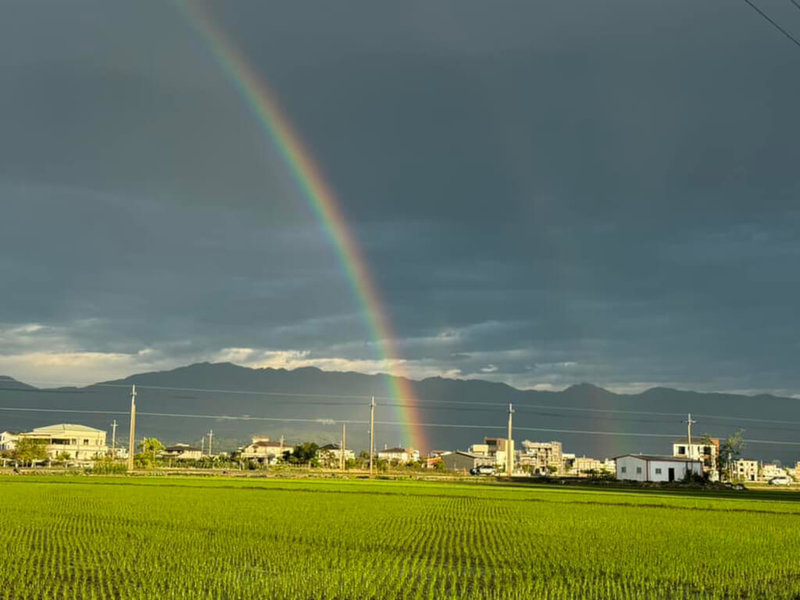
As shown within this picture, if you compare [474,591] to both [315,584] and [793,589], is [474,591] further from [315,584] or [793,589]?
[793,589]

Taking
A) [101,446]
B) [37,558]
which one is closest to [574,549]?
[37,558]

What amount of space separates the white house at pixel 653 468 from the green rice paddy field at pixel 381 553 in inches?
2699

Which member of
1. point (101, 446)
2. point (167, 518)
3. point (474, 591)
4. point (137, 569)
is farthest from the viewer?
point (101, 446)

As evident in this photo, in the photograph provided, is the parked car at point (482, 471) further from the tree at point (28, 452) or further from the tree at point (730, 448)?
the tree at point (28, 452)

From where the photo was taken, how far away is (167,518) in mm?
30281

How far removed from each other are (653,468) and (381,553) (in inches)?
3483

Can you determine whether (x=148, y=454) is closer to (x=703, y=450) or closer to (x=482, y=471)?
(x=482, y=471)

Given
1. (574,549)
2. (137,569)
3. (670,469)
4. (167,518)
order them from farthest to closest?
(670,469), (167,518), (574,549), (137,569)

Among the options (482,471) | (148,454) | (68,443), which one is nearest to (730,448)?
(482,471)

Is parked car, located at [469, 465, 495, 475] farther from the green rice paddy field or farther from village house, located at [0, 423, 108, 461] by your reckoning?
the green rice paddy field

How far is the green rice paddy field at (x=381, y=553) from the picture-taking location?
16219mm

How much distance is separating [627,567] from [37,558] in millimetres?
12862

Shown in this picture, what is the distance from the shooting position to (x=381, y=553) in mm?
21484

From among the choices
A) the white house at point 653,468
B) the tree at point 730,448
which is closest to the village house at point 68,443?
the white house at point 653,468
